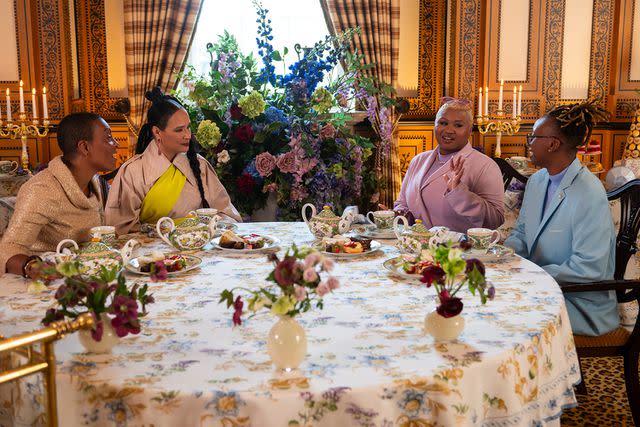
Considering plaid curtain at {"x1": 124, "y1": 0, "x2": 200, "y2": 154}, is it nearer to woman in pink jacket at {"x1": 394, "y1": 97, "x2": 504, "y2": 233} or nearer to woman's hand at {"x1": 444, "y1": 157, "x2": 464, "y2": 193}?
woman in pink jacket at {"x1": 394, "y1": 97, "x2": 504, "y2": 233}

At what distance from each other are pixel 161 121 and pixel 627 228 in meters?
2.13

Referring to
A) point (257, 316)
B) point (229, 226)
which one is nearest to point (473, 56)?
point (229, 226)

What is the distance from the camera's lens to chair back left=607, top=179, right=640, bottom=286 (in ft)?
8.24

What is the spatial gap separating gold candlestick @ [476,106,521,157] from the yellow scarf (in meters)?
3.25

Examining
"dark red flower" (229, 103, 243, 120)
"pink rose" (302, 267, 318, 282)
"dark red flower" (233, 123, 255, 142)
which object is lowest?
"pink rose" (302, 267, 318, 282)

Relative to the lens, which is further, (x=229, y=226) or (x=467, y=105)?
(x=467, y=105)

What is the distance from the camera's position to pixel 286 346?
130cm

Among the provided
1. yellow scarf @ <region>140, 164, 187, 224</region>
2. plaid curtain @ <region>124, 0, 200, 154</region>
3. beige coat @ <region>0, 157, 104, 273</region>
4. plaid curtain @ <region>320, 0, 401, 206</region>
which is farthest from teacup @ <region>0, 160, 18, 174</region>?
plaid curtain @ <region>320, 0, 401, 206</region>

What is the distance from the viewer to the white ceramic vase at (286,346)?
1299 mm

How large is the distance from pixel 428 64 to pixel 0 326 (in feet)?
17.9

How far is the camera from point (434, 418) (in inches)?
51.0

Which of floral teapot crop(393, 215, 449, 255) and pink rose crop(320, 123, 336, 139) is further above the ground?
pink rose crop(320, 123, 336, 139)

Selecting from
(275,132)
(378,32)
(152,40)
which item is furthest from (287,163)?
(152,40)

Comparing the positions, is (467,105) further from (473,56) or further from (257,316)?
(473,56)
